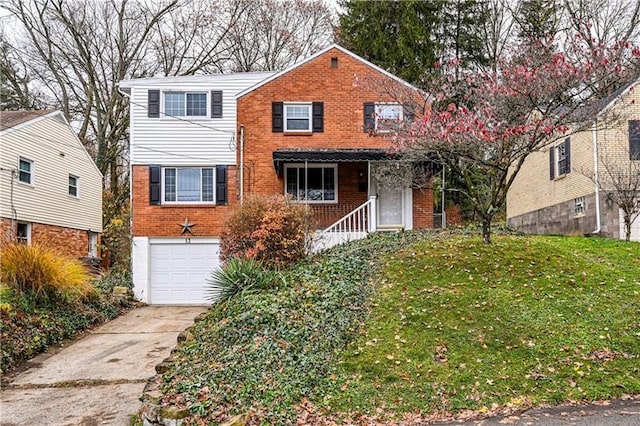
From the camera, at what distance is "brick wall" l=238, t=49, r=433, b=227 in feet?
57.0

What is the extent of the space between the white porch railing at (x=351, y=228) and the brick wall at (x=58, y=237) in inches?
359

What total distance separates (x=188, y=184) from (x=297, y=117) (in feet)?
13.6

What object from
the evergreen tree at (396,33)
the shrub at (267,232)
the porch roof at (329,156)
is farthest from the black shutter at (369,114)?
the evergreen tree at (396,33)

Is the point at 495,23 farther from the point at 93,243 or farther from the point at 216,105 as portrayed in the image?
the point at 93,243

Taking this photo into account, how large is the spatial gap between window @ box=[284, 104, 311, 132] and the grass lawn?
7676 mm

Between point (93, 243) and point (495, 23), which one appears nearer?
point (93, 243)

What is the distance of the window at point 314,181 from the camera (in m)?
17.5

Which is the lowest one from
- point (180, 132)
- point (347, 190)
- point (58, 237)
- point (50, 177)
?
point (58, 237)

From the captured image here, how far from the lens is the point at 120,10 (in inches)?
1045

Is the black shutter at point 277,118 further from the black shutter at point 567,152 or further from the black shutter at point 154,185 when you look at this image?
the black shutter at point 567,152

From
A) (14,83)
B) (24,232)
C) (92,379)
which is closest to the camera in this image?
(92,379)

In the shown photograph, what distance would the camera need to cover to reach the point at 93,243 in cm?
2422

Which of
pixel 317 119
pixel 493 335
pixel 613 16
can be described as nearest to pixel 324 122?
pixel 317 119

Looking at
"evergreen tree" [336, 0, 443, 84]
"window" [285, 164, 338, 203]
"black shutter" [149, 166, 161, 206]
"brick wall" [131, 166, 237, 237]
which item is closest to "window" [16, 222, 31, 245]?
"brick wall" [131, 166, 237, 237]
